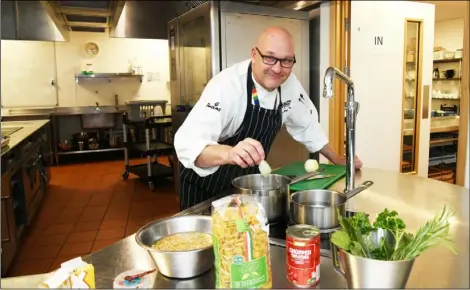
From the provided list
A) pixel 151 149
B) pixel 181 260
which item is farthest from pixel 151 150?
pixel 181 260

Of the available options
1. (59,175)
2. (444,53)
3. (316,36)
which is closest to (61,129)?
(59,175)

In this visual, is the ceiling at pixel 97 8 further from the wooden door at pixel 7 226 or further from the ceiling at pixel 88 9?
the wooden door at pixel 7 226

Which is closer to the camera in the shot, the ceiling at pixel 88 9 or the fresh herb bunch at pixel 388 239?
the fresh herb bunch at pixel 388 239

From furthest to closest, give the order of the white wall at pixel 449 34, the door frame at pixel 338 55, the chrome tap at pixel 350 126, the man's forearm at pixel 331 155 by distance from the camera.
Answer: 1. the white wall at pixel 449 34
2. the door frame at pixel 338 55
3. the man's forearm at pixel 331 155
4. the chrome tap at pixel 350 126

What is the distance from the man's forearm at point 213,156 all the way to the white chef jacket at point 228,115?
2cm

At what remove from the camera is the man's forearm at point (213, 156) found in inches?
50.2

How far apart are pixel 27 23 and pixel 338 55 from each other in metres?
4.08

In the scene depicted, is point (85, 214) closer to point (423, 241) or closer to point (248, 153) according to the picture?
point (248, 153)

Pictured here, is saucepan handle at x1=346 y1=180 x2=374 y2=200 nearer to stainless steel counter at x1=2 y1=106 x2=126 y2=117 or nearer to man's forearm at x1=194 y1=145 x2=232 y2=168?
man's forearm at x1=194 y1=145 x2=232 y2=168

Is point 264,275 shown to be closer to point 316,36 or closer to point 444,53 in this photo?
point 316,36

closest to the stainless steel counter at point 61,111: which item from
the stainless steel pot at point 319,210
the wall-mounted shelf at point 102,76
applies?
the wall-mounted shelf at point 102,76

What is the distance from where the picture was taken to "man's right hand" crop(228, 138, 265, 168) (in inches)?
43.9

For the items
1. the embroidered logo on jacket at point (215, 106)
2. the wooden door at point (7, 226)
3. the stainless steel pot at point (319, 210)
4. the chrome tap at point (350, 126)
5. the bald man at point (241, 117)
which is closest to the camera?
the stainless steel pot at point (319, 210)

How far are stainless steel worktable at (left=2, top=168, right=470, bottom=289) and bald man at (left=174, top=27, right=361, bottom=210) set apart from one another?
23cm
